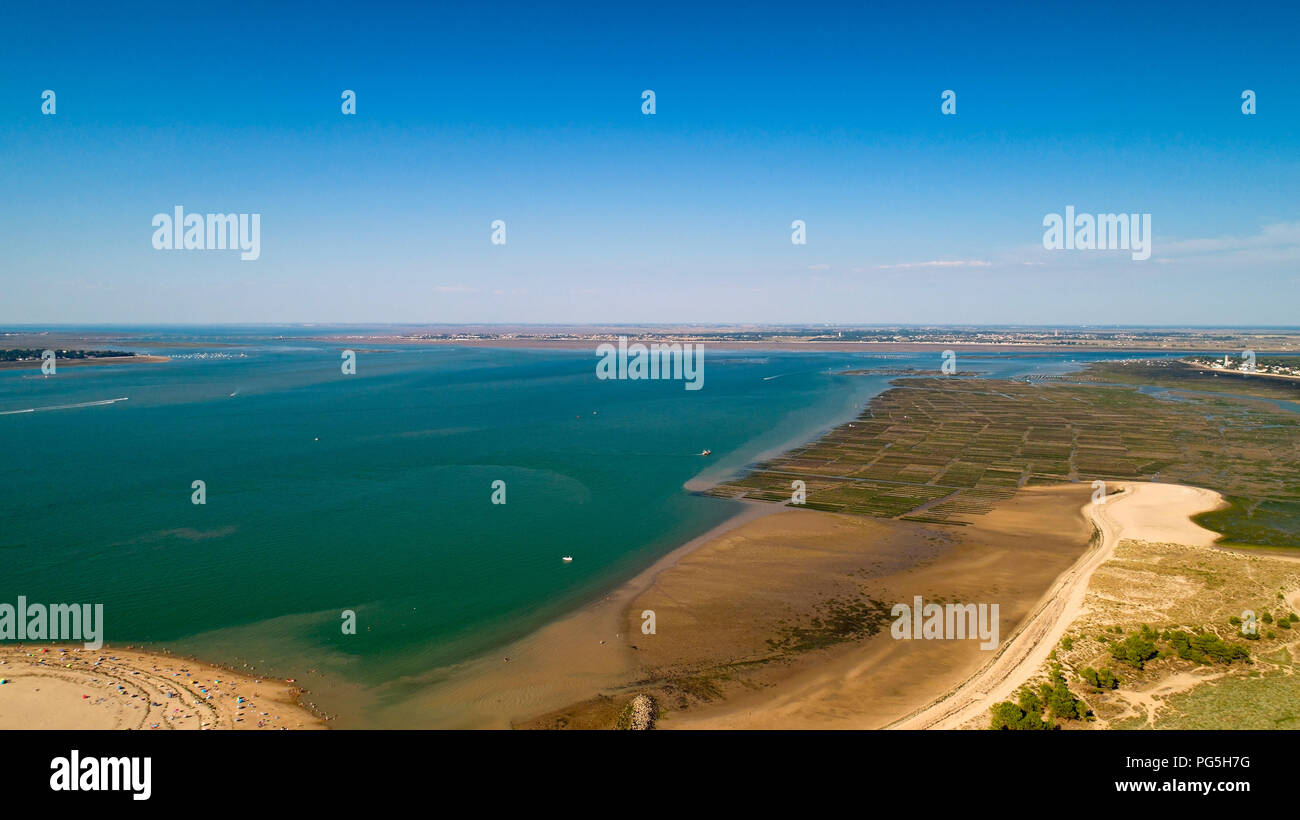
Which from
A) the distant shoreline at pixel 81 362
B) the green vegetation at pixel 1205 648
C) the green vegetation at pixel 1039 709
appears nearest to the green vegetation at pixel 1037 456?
the green vegetation at pixel 1205 648

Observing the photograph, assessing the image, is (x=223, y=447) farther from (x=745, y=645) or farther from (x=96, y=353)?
(x=96, y=353)

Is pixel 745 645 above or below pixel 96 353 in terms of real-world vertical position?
below

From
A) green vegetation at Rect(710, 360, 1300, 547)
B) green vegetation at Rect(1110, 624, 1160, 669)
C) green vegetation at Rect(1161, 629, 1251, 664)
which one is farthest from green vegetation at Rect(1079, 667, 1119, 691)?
green vegetation at Rect(710, 360, 1300, 547)

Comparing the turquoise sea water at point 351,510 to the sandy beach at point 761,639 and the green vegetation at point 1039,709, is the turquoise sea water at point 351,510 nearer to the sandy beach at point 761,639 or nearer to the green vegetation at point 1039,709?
the sandy beach at point 761,639

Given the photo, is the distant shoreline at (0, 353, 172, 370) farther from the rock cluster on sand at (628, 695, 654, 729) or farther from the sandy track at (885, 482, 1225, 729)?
the sandy track at (885, 482, 1225, 729)
